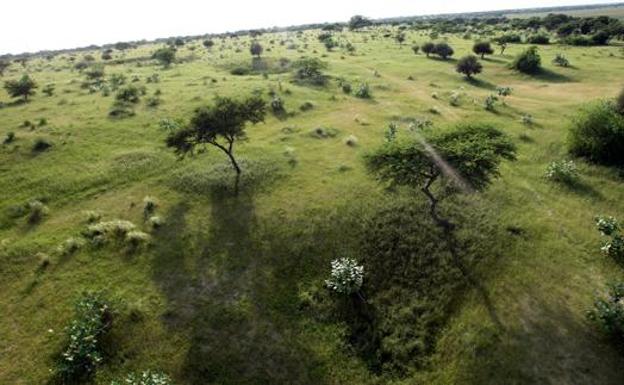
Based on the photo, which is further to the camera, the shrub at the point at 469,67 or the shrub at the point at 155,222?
the shrub at the point at 469,67

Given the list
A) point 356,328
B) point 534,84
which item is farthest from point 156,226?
point 534,84

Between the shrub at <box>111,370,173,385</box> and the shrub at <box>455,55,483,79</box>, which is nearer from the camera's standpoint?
the shrub at <box>111,370,173,385</box>

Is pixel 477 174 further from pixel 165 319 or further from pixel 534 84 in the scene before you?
pixel 534 84

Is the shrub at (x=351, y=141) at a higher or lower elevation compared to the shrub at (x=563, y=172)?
higher

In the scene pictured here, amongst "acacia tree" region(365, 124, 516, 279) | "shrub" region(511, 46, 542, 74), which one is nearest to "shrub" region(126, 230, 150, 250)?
"acacia tree" region(365, 124, 516, 279)

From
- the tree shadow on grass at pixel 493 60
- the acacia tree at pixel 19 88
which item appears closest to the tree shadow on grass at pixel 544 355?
the acacia tree at pixel 19 88

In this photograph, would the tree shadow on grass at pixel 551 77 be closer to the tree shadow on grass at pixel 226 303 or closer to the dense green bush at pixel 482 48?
the dense green bush at pixel 482 48

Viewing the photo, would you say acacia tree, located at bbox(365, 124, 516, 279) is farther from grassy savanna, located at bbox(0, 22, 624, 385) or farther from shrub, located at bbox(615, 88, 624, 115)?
shrub, located at bbox(615, 88, 624, 115)
